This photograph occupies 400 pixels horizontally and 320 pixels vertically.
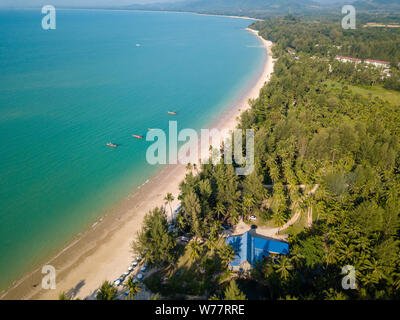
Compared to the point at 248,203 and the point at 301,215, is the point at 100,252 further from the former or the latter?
the point at 301,215

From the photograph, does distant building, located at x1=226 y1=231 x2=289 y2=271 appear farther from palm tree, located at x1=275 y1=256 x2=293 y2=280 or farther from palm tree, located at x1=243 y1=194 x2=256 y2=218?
palm tree, located at x1=243 y1=194 x2=256 y2=218

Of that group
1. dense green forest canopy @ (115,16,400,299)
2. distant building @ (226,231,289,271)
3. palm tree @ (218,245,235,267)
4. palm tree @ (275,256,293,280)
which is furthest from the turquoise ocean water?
palm tree @ (275,256,293,280)

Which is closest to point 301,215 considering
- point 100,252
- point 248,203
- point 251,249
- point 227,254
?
point 248,203

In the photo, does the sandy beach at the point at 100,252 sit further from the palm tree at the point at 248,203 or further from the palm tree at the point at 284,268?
the palm tree at the point at 284,268

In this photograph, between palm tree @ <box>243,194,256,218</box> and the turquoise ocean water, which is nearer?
palm tree @ <box>243,194,256,218</box>

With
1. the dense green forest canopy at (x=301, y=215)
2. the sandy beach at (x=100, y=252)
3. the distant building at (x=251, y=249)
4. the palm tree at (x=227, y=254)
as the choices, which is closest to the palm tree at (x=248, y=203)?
the dense green forest canopy at (x=301, y=215)
